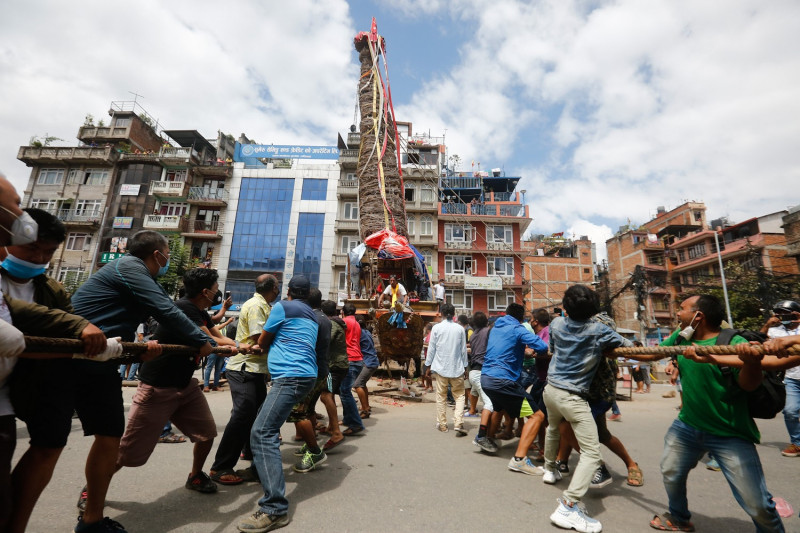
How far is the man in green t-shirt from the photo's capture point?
2.21m

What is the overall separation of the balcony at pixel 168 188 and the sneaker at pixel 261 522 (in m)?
30.4

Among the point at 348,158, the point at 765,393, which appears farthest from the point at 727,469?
the point at 348,158

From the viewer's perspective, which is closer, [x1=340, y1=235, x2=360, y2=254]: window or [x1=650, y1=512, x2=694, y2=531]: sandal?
[x1=650, y1=512, x2=694, y2=531]: sandal

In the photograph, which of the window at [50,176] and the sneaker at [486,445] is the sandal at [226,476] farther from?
the window at [50,176]

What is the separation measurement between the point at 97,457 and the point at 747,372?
3915 mm

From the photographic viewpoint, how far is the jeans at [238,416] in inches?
129

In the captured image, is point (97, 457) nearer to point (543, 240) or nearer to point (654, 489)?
point (654, 489)

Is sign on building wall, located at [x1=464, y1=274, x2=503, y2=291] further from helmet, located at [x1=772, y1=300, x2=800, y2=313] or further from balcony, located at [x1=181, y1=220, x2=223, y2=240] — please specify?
helmet, located at [x1=772, y1=300, x2=800, y2=313]

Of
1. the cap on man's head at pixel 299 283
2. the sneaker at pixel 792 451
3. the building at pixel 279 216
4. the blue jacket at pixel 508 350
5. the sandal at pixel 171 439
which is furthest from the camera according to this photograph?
the building at pixel 279 216

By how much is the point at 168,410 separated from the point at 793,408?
22.5 feet

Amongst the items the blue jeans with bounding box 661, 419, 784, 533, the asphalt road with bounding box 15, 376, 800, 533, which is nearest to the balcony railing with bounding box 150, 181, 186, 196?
the asphalt road with bounding box 15, 376, 800, 533

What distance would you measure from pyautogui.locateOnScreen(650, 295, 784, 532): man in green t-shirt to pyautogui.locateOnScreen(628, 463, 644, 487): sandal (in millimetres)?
859

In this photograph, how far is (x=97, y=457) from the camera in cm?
227

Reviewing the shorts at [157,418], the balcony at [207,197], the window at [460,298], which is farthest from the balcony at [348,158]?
the shorts at [157,418]
